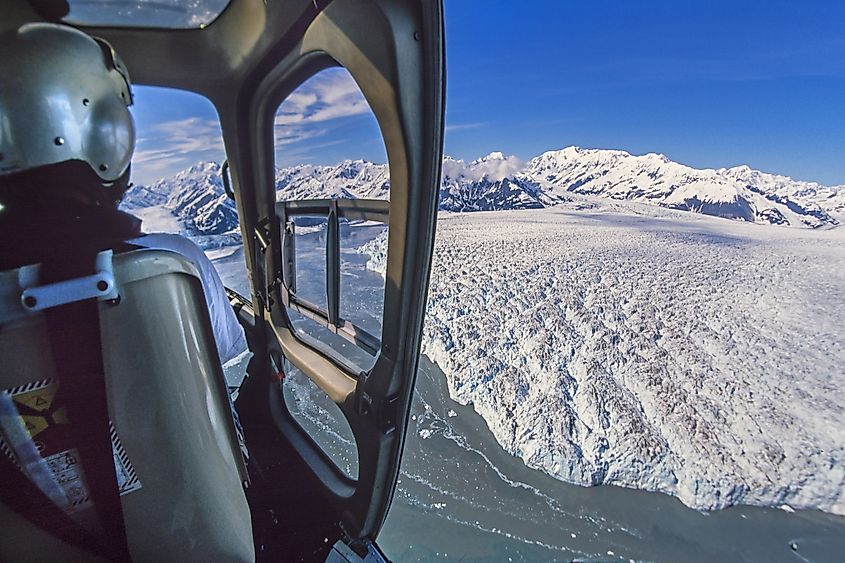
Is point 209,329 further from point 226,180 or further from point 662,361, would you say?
point 662,361

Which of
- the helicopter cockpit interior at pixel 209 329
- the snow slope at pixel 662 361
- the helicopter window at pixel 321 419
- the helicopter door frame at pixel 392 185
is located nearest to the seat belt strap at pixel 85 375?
the helicopter cockpit interior at pixel 209 329

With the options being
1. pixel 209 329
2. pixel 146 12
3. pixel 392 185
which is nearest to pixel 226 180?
pixel 146 12

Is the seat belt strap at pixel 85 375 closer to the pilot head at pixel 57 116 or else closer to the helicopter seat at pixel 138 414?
the helicopter seat at pixel 138 414

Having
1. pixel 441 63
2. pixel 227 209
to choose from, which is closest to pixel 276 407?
pixel 227 209

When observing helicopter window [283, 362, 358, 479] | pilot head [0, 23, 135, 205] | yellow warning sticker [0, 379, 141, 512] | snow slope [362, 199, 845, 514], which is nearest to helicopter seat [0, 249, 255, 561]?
yellow warning sticker [0, 379, 141, 512]

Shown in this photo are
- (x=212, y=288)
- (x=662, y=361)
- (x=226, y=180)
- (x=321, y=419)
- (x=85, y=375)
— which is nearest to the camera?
(x=85, y=375)

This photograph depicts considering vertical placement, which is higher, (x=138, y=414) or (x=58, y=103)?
(x=58, y=103)
